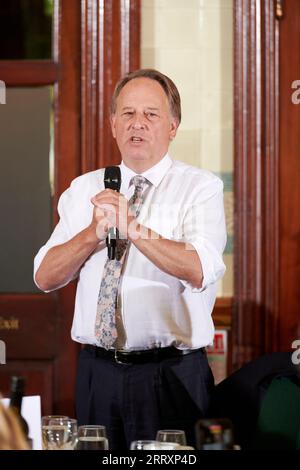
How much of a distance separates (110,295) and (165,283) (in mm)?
158

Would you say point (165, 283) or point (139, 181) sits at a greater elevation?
point (139, 181)

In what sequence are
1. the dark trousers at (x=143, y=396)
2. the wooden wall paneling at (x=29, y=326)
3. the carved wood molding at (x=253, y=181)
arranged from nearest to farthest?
the dark trousers at (x=143, y=396), the carved wood molding at (x=253, y=181), the wooden wall paneling at (x=29, y=326)

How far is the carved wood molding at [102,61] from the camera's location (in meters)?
3.22

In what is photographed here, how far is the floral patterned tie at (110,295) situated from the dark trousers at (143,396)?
0.08m

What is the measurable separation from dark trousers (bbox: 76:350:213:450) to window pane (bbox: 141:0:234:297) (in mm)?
781

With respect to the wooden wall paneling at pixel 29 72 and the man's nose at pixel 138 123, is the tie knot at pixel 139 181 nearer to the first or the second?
the man's nose at pixel 138 123

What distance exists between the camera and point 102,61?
3.25 meters

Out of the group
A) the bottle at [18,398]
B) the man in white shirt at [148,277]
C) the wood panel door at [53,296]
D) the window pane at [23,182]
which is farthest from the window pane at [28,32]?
the bottle at [18,398]

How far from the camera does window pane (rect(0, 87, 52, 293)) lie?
3.36 meters

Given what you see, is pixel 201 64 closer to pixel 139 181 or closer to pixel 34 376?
pixel 139 181

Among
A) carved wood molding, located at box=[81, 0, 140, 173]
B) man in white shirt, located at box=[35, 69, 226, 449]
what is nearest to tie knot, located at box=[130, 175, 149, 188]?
man in white shirt, located at box=[35, 69, 226, 449]

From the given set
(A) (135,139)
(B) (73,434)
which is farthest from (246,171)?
(B) (73,434)
